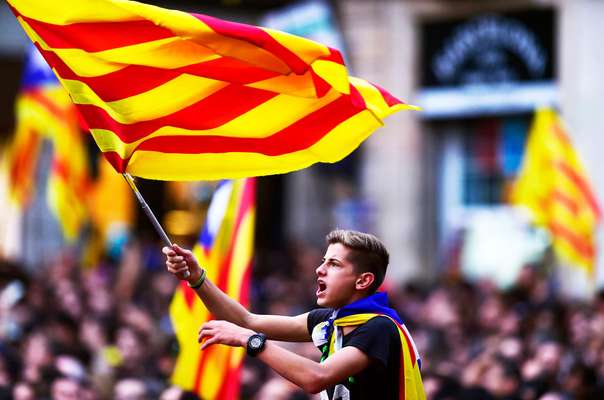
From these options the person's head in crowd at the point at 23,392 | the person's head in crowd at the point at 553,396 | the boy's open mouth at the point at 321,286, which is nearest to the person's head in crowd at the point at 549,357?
the person's head in crowd at the point at 553,396

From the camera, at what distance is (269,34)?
5.59 m

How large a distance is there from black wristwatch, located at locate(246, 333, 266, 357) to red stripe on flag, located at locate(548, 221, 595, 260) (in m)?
9.33

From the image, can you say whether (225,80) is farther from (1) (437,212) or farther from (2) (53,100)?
(1) (437,212)

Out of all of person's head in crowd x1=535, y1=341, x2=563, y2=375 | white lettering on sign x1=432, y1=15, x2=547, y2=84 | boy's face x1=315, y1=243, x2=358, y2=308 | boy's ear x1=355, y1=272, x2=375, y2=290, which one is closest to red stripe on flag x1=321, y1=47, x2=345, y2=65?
boy's face x1=315, y1=243, x2=358, y2=308

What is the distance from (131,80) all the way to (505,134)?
546 inches

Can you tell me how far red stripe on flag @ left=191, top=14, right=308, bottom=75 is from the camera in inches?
218

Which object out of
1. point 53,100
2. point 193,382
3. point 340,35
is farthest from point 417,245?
point 193,382

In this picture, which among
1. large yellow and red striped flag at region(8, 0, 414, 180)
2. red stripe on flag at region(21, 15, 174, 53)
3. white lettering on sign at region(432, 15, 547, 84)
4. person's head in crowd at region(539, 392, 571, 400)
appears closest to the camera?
large yellow and red striped flag at region(8, 0, 414, 180)

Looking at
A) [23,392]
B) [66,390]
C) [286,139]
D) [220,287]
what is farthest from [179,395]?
[286,139]

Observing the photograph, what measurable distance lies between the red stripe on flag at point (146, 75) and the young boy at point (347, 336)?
2.61ft

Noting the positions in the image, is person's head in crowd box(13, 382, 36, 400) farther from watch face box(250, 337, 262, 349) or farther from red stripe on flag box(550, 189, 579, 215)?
red stripe on flag box(550, 189, 579, 215)

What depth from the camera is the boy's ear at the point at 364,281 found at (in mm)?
5473

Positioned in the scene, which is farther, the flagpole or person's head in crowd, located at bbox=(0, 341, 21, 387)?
person's head in crowd, located at bbox=(0, 341, 21, 387)

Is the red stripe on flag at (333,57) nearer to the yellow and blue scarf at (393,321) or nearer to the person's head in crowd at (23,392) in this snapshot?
the yellow and blue scarf at (393,321)
